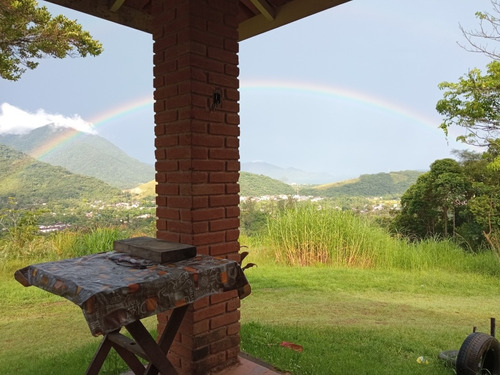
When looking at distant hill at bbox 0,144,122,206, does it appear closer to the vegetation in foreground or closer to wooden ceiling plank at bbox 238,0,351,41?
the vegetation in foreground

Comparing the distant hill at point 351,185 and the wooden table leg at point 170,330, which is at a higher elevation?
the distant hill at point 351,185

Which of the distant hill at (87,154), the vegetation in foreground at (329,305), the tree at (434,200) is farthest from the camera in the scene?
the distant hill at (87,154)

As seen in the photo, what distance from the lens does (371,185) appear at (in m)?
21.8

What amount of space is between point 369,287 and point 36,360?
4204 millimetres

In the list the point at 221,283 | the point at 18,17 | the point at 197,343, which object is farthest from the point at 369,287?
the point at 18,17

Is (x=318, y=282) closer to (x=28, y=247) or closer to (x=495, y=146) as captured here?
(x=28, y=247)

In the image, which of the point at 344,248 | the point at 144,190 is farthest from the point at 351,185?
the point at 344,248

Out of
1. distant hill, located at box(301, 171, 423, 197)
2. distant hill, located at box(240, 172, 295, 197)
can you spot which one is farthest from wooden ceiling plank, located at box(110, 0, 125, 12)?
distant hill, located at box(301, 171, 423, 197)

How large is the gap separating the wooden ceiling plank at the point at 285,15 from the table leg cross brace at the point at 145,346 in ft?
7.40

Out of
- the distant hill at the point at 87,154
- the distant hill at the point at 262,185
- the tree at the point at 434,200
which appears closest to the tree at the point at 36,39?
the tree at the point at 434,200

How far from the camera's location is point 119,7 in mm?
2828

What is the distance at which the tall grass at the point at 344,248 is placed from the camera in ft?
22.5

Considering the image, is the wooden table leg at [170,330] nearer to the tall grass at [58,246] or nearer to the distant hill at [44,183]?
the tall grass at [58,246]

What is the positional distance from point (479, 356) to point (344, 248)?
15.1 feet
